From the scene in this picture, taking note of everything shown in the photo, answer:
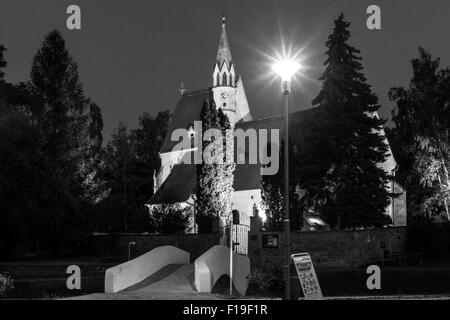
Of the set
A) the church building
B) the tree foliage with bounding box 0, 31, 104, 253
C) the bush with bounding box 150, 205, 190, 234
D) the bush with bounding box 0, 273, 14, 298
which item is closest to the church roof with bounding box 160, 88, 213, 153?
the church building

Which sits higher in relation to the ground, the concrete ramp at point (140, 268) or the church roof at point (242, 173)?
the church roof at point (242, 173)

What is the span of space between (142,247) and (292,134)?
22745 millimetres

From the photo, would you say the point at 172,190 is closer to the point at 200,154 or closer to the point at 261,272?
the point at 200,154

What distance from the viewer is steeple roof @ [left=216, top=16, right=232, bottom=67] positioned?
69.4m

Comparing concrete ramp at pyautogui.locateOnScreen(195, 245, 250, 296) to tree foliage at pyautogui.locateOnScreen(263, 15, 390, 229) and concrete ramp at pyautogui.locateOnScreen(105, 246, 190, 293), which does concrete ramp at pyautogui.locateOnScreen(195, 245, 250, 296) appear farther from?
tree foliage at pyautogui.locateOnScreen(263, 15, 390, 229)

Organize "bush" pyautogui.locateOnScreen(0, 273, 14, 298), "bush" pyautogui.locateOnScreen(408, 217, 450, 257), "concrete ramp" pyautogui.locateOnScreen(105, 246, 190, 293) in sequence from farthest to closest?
"bush" pyautogui.locateOnScreen(408, 217, 450, 257) → "bush" pyautogui.locateOnScreen(0, 273, 14, 298) → "concrete ramp" pyautogui.locateOnScreen(105, 246, 190, 293)

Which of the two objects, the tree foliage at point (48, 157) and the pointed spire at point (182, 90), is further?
the pointed spire at point (182, 90)

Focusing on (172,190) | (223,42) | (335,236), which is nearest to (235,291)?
(335,236)

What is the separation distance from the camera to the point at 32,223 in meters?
36.9

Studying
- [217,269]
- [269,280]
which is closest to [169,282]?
[217,269]

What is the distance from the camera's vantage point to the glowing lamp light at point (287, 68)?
1698 cm

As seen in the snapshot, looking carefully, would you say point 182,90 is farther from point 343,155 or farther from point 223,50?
point 343,155

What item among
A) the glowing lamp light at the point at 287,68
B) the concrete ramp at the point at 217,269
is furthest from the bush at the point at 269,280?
the glowing lamp light at the point at 287,68

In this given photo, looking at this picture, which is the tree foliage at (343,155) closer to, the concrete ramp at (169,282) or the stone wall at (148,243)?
the stone wall at (148,243)
